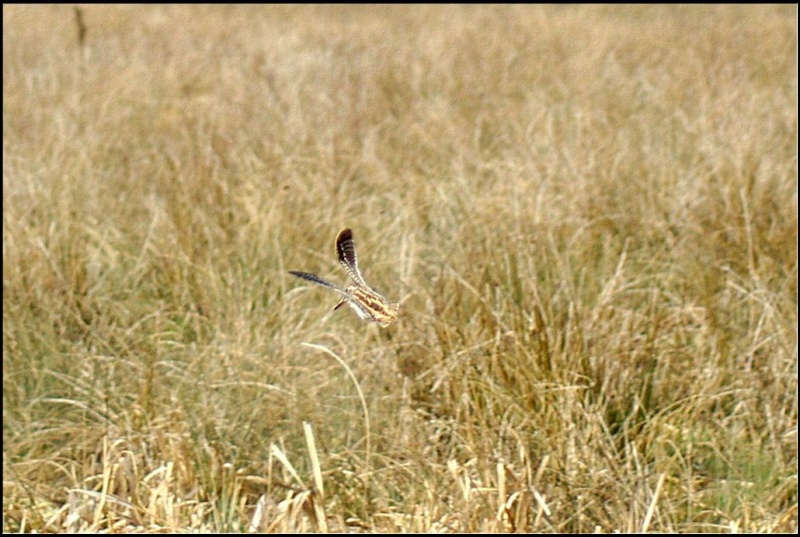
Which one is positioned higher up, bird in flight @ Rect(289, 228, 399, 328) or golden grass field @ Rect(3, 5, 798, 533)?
bird in flight @ Rect(289, 228, 399, 328)

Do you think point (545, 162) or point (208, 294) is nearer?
point (208, 294)

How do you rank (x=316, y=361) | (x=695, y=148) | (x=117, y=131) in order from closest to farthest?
(x=316, y=361) < (x=695, y=148) < (x=117, y=131)

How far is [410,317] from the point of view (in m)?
2.40

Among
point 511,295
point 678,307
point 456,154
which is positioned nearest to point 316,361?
point 511,295

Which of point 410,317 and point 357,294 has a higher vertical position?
point 357,294

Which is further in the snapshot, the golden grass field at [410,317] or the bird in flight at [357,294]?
the golden grass field at [410,317]

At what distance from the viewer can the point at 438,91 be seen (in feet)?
16.2

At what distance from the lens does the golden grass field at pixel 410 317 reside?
2.07 metres

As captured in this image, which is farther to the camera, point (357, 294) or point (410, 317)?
point (410, 317)

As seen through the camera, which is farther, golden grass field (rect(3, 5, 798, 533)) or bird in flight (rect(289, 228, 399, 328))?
golden grass field (rect(3, 5, 798, 533))

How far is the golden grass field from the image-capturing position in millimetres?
2068

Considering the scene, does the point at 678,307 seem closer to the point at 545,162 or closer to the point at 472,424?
the point at 472,424

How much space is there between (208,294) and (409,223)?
2.14ft

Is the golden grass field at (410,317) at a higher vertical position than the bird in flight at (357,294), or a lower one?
lower
